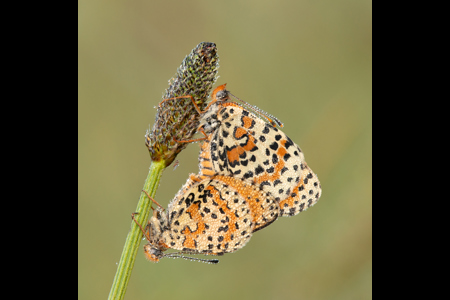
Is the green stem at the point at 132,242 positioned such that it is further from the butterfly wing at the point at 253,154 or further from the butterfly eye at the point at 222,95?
the butterfly eye at the point at 222,95

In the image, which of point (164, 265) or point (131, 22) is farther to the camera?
point (131, 22)

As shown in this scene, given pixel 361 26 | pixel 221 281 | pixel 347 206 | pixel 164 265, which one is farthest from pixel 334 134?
pixel 164 265

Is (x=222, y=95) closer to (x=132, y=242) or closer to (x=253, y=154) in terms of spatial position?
(x=253, y=154)

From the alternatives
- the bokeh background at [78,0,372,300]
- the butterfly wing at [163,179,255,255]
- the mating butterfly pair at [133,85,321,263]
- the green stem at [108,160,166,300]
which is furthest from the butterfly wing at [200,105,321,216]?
the bokeh background at [78,0,372,300]

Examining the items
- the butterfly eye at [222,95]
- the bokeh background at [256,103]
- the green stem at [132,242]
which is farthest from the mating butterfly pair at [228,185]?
the bokeh background at [256,103]

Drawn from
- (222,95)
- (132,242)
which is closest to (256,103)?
(222,95)

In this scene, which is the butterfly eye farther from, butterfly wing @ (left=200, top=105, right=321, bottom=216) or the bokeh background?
the bokeh background

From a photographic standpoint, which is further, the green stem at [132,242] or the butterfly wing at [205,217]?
the butterfly wing at [205,217]

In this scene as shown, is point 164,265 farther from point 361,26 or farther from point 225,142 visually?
point 361,26
